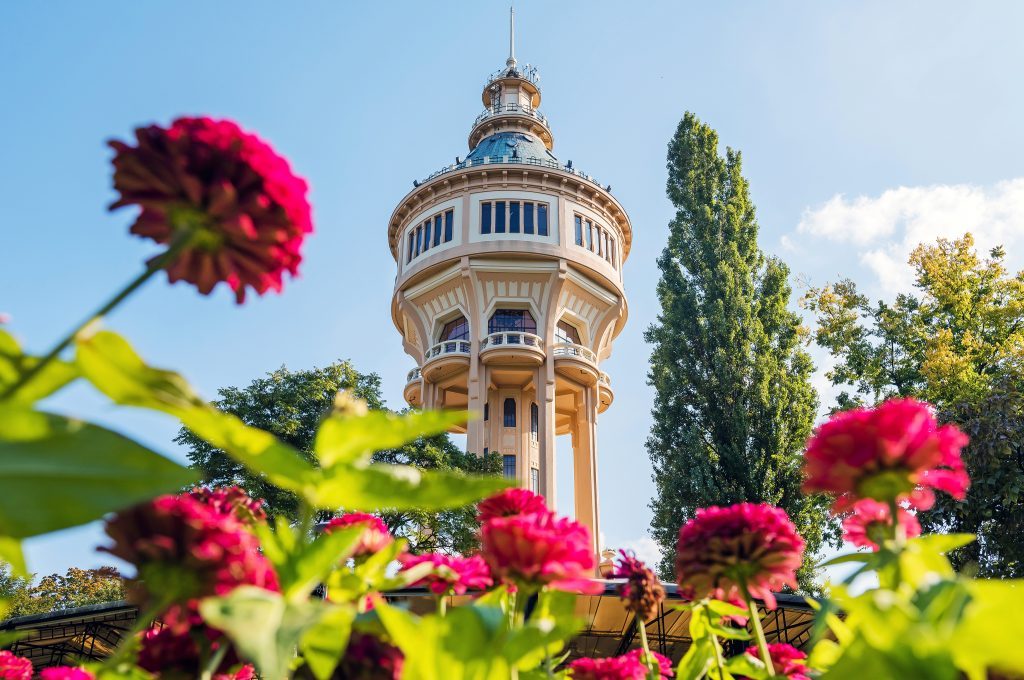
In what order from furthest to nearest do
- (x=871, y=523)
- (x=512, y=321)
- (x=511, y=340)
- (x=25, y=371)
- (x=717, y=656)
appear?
(x=512, y=321) → (x=511, y=340) → (x=717, y=656) → (x=871, y=523) → (x=25, y=371)

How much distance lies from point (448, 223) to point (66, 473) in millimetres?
22363

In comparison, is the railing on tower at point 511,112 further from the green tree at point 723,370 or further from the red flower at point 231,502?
the red flower at point 231,502

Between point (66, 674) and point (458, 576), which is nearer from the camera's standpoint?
point (66, 674)

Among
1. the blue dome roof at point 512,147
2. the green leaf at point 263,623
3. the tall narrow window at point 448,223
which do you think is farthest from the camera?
the blue dome roof at point 512,147

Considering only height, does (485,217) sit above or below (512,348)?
above

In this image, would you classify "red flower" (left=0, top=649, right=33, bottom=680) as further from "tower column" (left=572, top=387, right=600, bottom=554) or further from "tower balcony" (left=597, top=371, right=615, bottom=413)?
"tower balcony" (left=597, top=371, right=615, bottom=413)

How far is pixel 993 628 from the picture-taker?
676 millimetres

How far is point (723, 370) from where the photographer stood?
1712cm

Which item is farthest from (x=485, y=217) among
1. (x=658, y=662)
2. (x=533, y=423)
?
(x=658, y=662)

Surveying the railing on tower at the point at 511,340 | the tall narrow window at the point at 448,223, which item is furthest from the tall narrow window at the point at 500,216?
the railing on tower at the point at 511,340

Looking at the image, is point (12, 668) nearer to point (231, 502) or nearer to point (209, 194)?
point (231, 502)

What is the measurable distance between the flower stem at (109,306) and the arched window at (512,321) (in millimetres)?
21745

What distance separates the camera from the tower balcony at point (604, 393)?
82.5 feet

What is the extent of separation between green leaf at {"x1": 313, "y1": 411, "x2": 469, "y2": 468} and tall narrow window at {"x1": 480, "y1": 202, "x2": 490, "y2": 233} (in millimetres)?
21352
